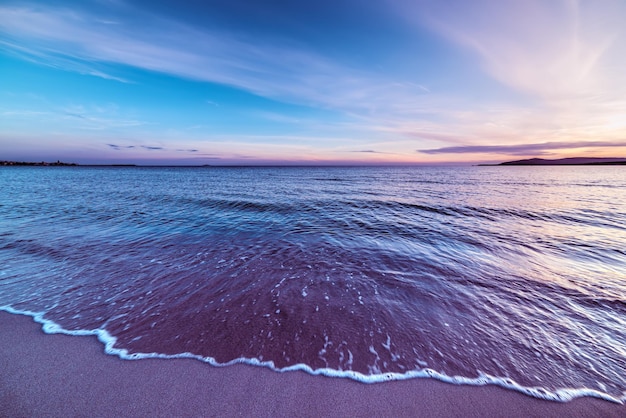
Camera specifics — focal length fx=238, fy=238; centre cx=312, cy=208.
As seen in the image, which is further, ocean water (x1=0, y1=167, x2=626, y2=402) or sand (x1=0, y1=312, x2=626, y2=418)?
ocean water (x1=0, y1=167, x2=626, y2=402)

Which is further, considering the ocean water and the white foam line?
the ocean water

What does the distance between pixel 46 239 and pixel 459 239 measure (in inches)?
727

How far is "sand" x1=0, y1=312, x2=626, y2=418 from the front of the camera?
3.19m

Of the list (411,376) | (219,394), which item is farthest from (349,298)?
(219,394)

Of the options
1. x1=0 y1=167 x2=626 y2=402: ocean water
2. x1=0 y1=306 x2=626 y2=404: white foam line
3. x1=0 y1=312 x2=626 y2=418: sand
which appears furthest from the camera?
x1=0 y1=167 x2=626 y2=402: ocean water

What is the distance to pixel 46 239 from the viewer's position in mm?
10336

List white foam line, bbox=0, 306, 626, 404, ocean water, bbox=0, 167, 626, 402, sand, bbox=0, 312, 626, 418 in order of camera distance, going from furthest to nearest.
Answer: ocean water, bbox=0, 167, 626, 402, white foam line, bbox=0, 306, 626, 404, sand, bbox=0, 312, 626, 418

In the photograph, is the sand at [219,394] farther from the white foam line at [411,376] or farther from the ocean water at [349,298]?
the ocean water at [349,298]

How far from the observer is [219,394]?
3.41 m

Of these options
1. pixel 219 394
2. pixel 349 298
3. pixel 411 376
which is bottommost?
pixel 349 298

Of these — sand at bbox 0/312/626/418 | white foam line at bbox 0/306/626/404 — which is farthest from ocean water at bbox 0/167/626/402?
sand at bbox 0/312/626/418

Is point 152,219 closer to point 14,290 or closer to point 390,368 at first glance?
point 14,290

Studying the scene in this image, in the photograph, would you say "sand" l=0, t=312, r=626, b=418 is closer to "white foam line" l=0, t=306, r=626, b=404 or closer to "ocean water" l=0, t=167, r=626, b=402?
"white foam line" l=0, t=306, r=626, b=404

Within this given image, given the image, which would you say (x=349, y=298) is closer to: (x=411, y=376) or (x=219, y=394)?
(x=411, y=376)
